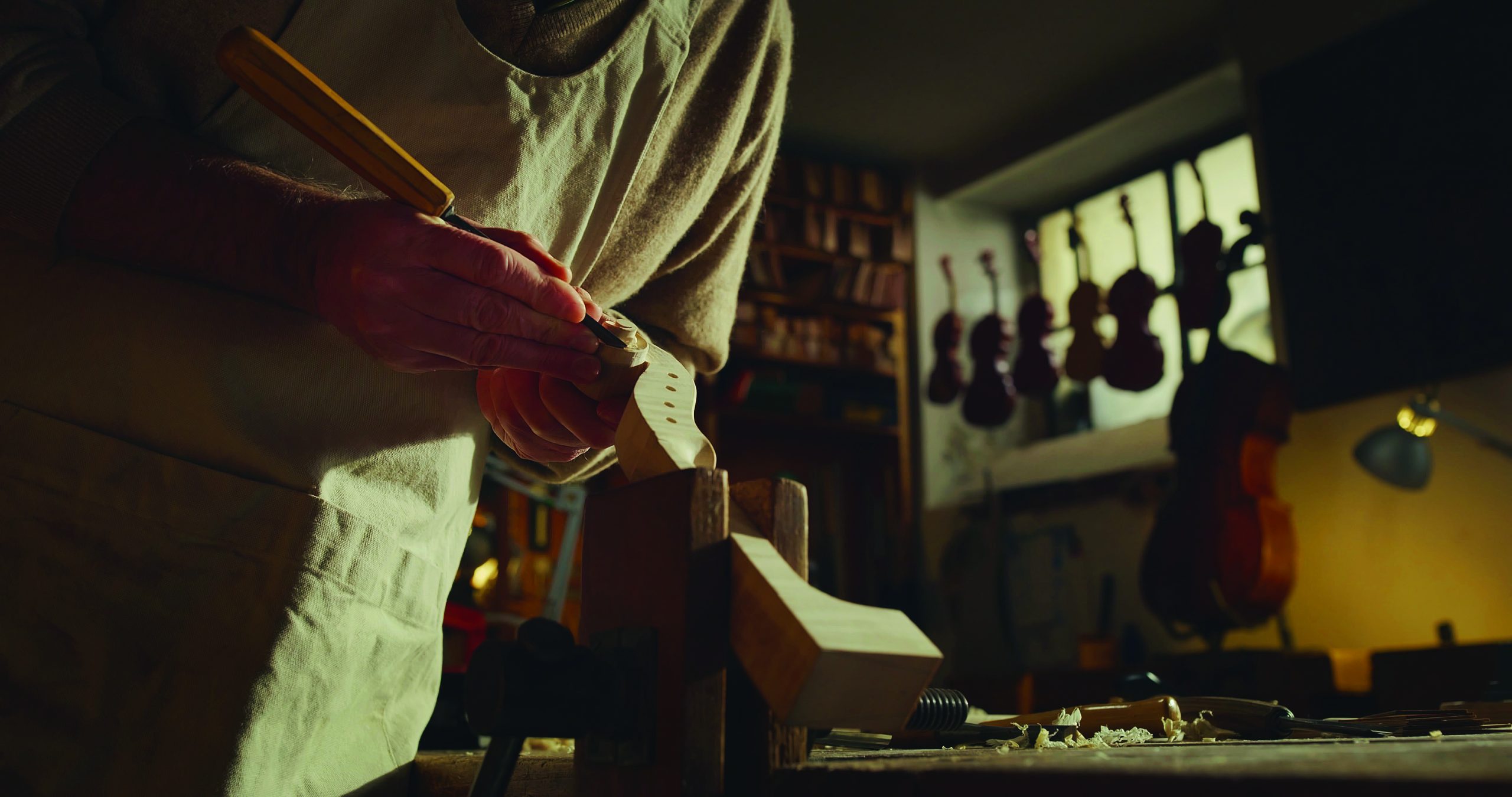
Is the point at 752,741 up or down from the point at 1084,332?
down

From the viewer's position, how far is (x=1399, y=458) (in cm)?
304

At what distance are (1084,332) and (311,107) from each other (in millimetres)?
4097

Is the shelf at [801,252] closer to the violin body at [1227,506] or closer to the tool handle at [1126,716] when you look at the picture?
the violin body at [1227,506]

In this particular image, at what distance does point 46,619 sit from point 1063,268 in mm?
5462

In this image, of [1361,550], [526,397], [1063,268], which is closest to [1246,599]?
[1361,550]

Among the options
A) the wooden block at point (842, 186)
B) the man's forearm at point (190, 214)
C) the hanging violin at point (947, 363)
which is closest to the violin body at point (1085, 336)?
the hanging violin at point (947, 363)

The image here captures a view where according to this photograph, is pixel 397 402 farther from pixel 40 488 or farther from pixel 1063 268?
pixel 1063 268

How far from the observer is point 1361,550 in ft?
12.0

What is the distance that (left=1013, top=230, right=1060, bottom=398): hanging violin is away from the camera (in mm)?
4426

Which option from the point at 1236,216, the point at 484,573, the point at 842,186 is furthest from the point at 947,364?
the point at 484,573

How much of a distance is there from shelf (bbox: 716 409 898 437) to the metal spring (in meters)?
4.07

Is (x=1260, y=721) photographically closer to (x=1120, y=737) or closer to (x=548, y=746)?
(x=1120, y=737)

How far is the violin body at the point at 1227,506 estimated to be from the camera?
3.20 metres

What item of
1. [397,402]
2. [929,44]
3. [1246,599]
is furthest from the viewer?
[929,44]
